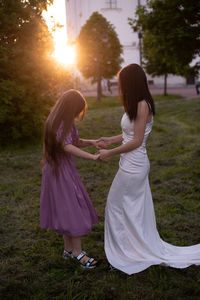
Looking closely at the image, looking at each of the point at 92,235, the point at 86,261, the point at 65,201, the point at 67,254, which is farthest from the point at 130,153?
the point at 92,235

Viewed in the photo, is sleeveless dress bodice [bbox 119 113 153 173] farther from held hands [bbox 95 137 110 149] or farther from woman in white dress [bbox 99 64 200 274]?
held hands [bbox 95 137 110 149]

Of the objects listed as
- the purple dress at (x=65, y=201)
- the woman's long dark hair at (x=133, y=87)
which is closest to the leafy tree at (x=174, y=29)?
the woman's long dark hair at (x=133, y=87)

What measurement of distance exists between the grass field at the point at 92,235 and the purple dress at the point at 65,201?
0.52 meters

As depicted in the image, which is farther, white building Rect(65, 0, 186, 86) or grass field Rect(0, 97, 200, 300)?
white building Rect(65, 0, 186, 86)

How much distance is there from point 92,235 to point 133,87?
2415 millimetres

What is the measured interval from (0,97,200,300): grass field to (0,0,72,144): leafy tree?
122 cm

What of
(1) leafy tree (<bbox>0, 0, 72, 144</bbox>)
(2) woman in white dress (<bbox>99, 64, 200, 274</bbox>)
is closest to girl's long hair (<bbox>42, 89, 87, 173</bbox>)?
(2) woman in white dress (<bbox>99, 64, 200, 274</bbox>)

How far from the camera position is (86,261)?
160 inches

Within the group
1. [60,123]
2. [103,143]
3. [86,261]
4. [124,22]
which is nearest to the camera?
[60,123]

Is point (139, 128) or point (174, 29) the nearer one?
point (139, 128)

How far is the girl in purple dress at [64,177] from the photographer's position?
379cm

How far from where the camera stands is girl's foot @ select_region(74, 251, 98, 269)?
4016 mm

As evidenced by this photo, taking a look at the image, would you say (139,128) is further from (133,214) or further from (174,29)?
(174,29)

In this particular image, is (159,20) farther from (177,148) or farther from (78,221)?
(78,221)
